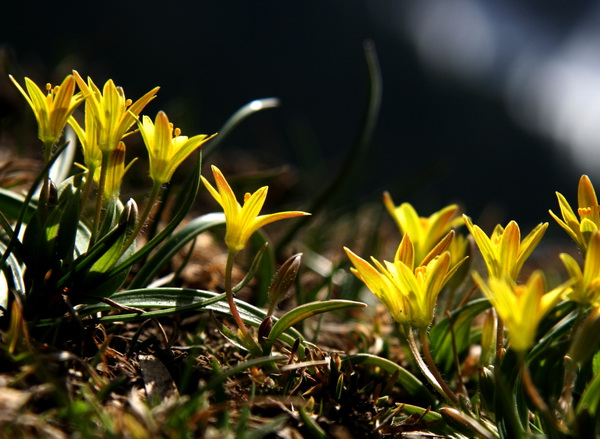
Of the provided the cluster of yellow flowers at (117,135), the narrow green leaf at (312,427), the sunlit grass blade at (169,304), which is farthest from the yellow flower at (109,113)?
the narrow green leaf at (312,427)

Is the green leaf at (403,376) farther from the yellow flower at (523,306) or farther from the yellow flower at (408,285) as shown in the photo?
the yellow flower at (523,306)

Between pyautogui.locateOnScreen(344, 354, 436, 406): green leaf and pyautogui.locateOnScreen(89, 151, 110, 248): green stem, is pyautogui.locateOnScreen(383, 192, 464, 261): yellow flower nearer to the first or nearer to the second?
pyautogui.locateOnScreen(344, 354, 436, 406): green leaf

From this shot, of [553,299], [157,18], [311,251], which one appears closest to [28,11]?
[157,18]

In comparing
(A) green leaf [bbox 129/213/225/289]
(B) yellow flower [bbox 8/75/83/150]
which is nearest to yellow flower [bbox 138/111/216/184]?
(B) yellow flower [bbox 8/75/83/150]

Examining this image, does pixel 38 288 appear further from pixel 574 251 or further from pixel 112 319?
pixel 574 251

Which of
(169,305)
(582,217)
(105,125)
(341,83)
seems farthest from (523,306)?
(341,83)

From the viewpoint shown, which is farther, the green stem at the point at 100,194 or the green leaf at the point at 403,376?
the green leaf at the point at 403,376

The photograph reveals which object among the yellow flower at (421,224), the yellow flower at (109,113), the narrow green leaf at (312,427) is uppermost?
the yellow flower at (109,113)
